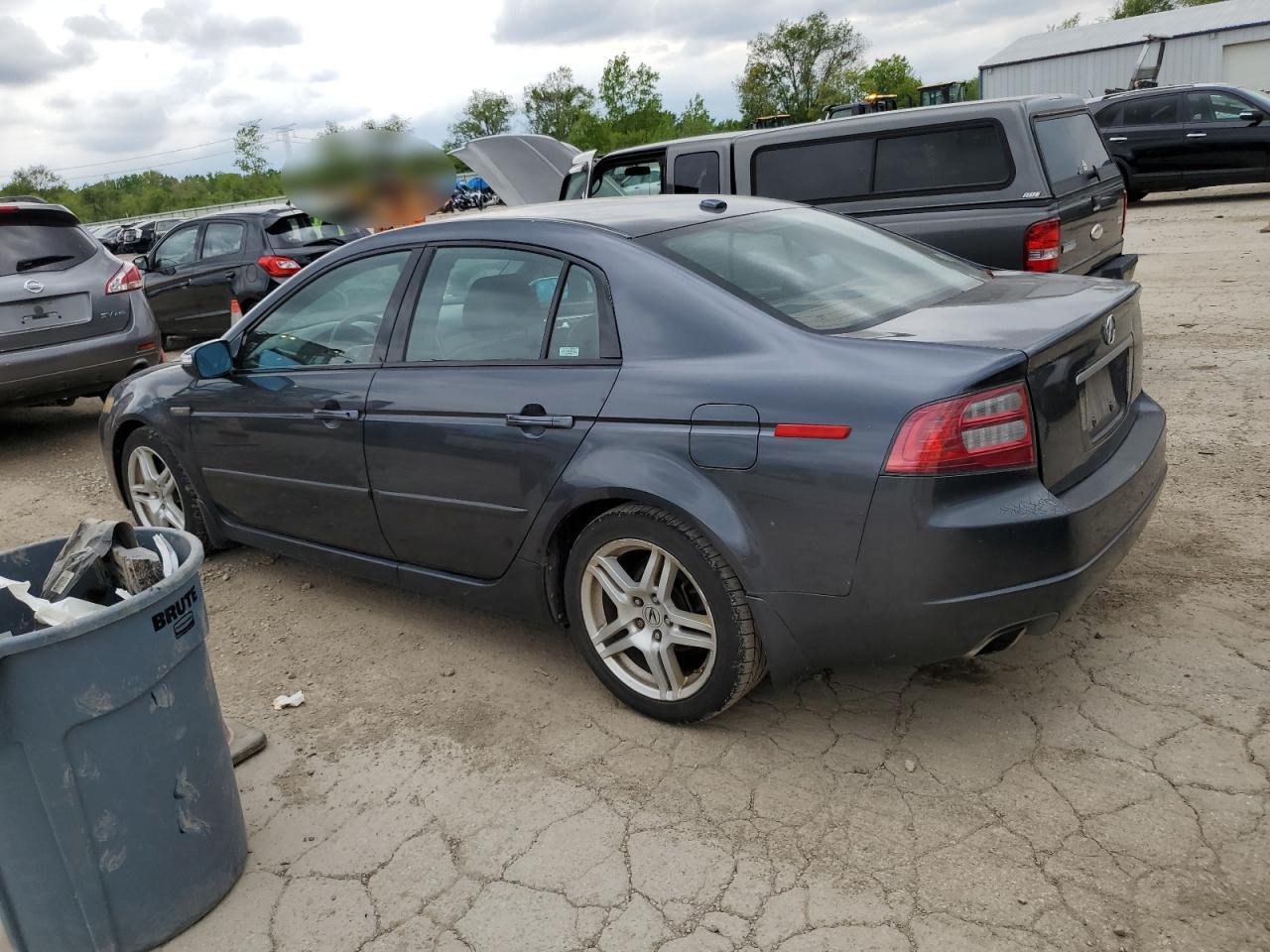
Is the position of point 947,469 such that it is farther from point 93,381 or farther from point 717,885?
point 93,381

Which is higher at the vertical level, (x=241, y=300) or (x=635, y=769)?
(x=241, y=300)

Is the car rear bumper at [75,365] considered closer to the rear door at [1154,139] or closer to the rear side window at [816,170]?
the rear side window at [816,170]

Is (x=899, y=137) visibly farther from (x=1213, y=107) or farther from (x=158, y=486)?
(x=1213, y=107)

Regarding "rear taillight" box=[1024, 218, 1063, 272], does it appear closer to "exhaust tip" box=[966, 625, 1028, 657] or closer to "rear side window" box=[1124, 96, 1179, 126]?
"exhaust tip" box=[966, 625, 1028, 657]

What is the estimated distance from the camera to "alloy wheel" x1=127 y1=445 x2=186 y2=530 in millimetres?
5137

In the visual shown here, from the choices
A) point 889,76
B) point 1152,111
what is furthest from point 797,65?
point 1152,111

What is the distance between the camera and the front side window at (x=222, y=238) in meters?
11.1

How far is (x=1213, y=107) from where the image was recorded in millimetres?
15344

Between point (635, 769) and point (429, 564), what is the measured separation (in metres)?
1.19

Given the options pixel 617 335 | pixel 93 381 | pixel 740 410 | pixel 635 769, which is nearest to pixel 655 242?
pixel 617 335

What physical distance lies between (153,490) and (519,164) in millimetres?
6910

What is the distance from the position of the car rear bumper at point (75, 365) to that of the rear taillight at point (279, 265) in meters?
2.63

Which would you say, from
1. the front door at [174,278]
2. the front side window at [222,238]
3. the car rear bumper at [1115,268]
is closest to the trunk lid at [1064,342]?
the car rear bumper at [1115,268]

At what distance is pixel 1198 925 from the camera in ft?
7.63
